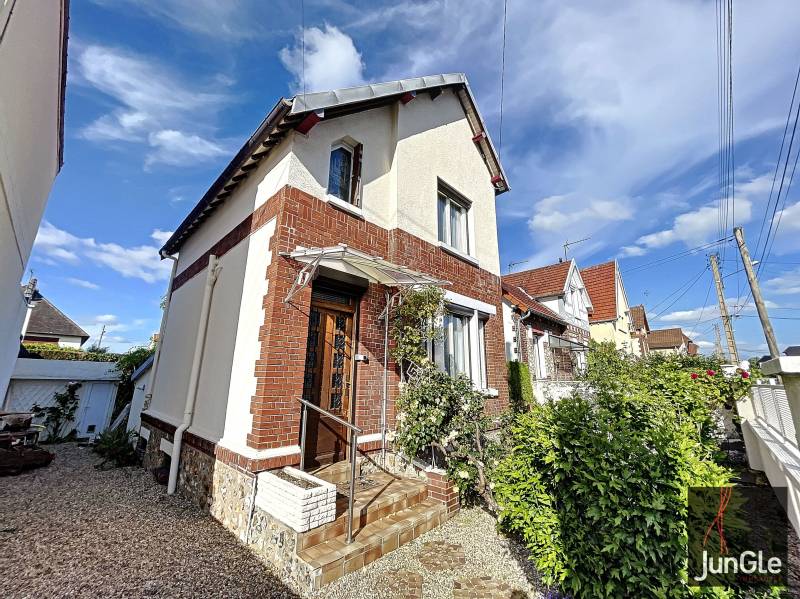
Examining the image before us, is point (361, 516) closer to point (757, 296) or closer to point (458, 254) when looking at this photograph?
point (458, 254)

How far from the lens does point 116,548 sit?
476 centimetres

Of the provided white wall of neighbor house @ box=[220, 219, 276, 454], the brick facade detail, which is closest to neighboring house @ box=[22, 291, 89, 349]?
the brick facade detail

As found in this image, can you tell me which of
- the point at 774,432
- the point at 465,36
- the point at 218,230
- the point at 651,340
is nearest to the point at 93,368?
the point at 218,230

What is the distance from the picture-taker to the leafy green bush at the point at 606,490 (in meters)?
2.91

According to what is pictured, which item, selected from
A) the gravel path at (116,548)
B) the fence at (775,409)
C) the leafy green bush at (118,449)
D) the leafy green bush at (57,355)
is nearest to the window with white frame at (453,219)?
the fence at (775,409)

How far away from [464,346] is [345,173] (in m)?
5.70

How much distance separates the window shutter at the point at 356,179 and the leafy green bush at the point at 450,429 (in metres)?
4.35

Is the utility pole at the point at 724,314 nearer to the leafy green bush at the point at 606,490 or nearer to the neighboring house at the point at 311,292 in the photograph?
the neighboring house at the point at 311,292

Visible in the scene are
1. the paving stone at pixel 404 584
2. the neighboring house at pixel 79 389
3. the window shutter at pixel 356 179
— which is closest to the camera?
the paving stone at pixel 404 584

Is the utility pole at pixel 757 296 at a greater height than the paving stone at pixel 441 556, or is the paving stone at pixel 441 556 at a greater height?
the utility pole at pixel 757 296

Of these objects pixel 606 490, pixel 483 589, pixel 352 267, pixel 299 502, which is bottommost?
pixel 483 589

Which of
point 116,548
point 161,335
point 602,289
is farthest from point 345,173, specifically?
point 602,289

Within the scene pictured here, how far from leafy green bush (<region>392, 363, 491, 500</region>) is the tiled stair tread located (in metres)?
0.79

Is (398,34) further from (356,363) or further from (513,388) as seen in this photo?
(513,388)
